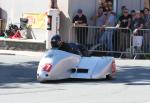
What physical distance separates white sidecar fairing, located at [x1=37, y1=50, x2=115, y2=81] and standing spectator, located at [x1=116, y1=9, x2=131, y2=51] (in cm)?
642

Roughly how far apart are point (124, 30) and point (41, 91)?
9251mm

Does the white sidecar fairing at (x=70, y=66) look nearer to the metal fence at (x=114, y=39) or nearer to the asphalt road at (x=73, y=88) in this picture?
the asphalt road at (x=73, y=88)

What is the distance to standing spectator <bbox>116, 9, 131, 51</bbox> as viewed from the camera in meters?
22.4

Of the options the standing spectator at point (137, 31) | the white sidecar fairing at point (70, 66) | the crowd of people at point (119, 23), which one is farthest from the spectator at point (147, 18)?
the white sidecar fairing at point (70, 66)

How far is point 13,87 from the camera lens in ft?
47.8

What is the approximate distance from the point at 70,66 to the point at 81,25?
7.39m

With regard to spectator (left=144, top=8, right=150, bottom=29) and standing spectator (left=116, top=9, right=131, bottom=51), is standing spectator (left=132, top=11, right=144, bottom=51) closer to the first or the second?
standing spectator (left=116, top=9, right=131, bottom=51)

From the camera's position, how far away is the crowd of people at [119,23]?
22484mm

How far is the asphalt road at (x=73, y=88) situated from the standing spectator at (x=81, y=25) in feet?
13.0

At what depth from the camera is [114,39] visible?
2264 cm

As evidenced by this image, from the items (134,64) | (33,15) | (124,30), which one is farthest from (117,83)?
(33,15)

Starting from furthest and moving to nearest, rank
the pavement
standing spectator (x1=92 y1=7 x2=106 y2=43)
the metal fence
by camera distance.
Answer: standing spectator (x1=92 y1=7 x2=106 y2=43)
the pavement
the metal fence

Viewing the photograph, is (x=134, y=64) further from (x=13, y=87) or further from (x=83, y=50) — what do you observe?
(x=13, y=87)

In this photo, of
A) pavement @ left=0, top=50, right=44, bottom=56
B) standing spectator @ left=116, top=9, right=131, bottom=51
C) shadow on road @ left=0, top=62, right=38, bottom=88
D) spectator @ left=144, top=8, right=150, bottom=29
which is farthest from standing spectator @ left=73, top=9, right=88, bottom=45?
shadow on road @ left=0, top=62, right=38, bottom=88
